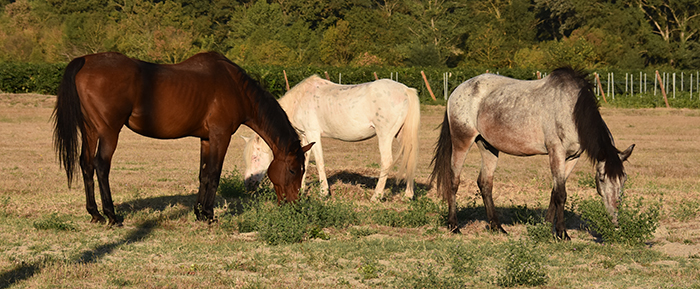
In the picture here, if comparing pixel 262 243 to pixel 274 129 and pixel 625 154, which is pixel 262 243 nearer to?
pixel 274 129

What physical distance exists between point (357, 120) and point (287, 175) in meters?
2.56

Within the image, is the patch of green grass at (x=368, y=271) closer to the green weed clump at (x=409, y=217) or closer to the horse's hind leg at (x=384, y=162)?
the green weed clump at (x=409, y=217)

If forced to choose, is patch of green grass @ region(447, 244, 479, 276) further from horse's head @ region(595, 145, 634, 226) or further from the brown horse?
the brown horse

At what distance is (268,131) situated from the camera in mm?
8891

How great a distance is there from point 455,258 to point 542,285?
819 mm

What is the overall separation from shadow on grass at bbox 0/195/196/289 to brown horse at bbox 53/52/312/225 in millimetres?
458

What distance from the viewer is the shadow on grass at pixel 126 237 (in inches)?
234

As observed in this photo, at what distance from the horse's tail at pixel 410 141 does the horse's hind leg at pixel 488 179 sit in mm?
1779

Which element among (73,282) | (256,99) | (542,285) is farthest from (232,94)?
(542,285)

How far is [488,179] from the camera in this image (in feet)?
29.3

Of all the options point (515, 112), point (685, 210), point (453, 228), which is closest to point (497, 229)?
point (453, 228)

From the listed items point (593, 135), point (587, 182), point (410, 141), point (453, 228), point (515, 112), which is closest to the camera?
point (593, 135)

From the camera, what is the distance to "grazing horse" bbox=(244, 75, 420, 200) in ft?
35.3

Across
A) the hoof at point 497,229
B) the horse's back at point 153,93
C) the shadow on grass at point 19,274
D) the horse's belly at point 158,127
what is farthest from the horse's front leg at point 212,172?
the hoof at point 497,229
